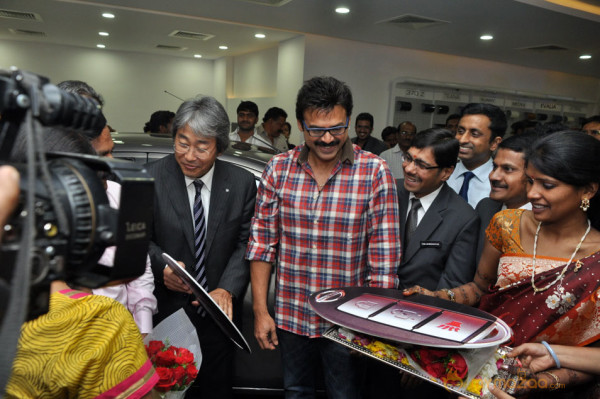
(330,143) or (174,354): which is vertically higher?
(330,143)

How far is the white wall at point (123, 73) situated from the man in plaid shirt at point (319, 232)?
35.0 ft

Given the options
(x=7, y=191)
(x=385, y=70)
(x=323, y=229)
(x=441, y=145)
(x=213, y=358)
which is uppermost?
(x=385, y=70)

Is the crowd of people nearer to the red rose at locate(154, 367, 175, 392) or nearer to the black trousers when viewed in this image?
the black trousers

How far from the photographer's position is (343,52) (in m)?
7.84

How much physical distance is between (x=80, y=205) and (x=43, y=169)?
2.7 inches

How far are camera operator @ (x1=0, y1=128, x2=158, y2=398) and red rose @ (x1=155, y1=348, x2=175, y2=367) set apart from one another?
0.37 meters

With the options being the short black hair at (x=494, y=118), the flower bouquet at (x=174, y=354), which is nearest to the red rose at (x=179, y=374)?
the flower bouquet at (x=174, y=354)

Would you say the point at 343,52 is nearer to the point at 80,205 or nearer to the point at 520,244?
the point at 520,244

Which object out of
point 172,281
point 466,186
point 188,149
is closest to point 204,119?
point 188,149

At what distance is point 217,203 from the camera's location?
1918 mm

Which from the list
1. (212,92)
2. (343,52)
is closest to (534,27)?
(343,52)

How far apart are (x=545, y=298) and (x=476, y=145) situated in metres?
1.40

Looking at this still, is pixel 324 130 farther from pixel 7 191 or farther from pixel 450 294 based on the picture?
pixel 7 191

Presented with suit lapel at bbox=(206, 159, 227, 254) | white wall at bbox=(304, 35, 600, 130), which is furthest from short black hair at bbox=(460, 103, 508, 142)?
white wall at bbox=(304, 35, 600, 130)
